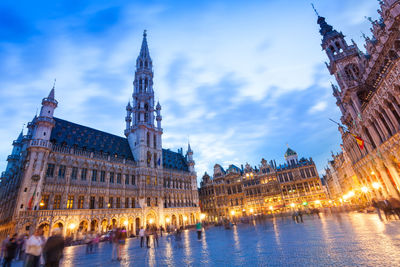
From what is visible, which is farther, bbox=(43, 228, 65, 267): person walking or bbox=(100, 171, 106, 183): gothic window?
bbox=(100, 171, 106, 183): gothic window

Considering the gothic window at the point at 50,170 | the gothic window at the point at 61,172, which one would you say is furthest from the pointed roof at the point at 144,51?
the gothic window at the point at 50,170

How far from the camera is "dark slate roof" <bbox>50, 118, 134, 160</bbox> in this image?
3816 centimetres

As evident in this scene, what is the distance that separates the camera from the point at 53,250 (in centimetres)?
597

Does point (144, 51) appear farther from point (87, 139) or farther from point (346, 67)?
point (346, 67)

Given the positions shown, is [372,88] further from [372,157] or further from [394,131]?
[372,157]

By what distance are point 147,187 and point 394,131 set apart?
143 ft

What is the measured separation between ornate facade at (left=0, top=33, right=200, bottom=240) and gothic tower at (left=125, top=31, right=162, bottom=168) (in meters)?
0.25

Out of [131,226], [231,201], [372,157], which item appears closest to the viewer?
[372,157]

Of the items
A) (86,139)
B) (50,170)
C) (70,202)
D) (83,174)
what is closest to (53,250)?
(70,202)

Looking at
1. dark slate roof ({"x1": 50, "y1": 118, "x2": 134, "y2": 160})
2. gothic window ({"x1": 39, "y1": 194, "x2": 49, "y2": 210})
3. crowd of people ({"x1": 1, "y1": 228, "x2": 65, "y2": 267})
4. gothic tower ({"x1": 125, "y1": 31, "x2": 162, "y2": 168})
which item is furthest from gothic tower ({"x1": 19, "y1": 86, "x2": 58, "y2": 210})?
crowd of people ({"x1": 1, "y1": 228, "x2": 65, "y2": 267})

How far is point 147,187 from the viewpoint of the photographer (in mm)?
46125

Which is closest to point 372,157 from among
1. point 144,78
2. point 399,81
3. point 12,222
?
point 399,81

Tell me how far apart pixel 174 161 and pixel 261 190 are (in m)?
30.0

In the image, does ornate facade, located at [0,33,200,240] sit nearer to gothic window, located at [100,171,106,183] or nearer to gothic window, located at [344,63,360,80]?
gothic window, located at [100,171,106,183]
